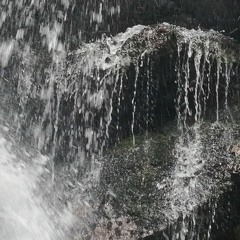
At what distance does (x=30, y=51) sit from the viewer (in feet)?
18.4

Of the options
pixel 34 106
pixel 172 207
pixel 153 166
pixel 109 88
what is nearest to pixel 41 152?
pixel 34 106

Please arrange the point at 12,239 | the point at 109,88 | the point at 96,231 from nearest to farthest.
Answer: the point at 12,239
the point at 96,231
the point at 109,88

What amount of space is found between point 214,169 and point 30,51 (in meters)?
2.88

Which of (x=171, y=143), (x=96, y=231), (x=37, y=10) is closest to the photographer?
(x=96, y=231)

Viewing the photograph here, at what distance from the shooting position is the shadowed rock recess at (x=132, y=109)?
3906 mm

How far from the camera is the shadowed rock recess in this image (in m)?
3.91

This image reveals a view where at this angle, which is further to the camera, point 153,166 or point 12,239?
point 153,166

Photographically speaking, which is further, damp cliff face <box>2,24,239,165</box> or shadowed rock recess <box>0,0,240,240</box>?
damp cliff face <box>2,24,239,165</box>

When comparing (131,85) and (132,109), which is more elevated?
(131,85)

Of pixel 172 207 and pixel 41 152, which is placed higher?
pixel 41 152

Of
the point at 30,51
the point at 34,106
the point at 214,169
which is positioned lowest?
the point at 214,169

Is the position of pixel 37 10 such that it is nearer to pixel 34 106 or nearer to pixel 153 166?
pixel 34 106

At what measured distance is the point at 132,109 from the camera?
4891 mm

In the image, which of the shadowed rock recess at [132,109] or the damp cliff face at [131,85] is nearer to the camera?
the shadowed rock recess at [132,109]
